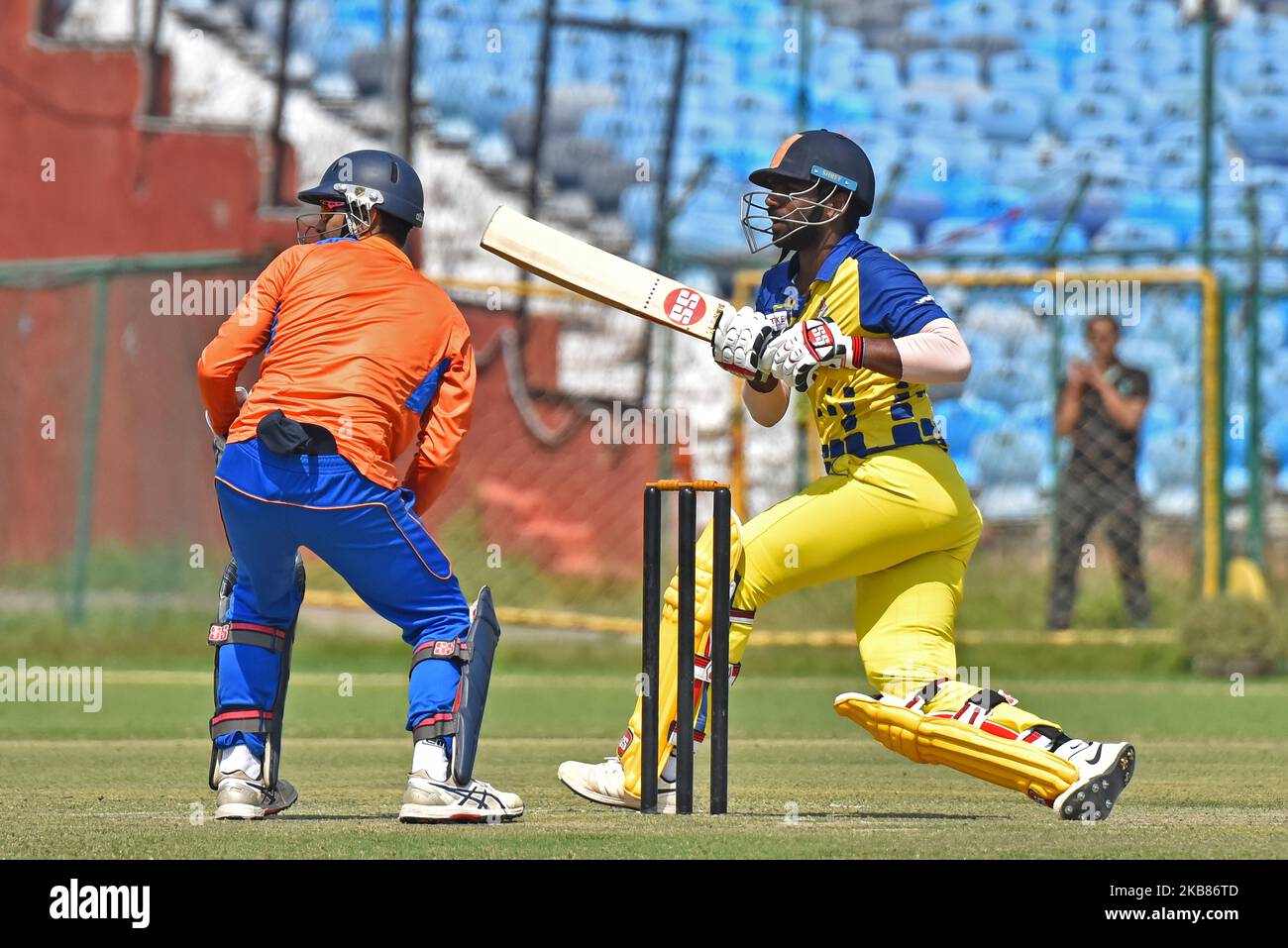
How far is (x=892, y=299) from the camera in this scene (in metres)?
5.62

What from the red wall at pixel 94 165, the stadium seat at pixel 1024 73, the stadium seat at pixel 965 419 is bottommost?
the stadium seat at pixel 965 419

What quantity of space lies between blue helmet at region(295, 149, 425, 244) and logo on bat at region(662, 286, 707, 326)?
2.46 feet

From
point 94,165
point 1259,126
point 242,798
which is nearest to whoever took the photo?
point 242,798

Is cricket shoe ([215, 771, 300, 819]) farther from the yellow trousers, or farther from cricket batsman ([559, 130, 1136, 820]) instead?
the yellow trousers

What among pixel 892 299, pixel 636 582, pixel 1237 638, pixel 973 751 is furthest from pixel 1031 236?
pixel 973 751

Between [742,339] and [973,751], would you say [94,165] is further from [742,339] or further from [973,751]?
[973,751]

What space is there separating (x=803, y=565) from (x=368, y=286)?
1.42 metres

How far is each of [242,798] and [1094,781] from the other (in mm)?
2242

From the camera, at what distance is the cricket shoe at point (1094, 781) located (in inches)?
211

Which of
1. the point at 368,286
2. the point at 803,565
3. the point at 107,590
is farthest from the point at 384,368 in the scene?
the point at 107,590

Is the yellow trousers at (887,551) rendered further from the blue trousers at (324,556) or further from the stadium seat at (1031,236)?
the stadium seat at (1031,236)

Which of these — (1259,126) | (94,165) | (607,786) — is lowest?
(607,786)

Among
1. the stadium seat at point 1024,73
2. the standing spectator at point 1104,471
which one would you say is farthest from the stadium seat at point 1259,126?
the standing spectator at point 1104,471

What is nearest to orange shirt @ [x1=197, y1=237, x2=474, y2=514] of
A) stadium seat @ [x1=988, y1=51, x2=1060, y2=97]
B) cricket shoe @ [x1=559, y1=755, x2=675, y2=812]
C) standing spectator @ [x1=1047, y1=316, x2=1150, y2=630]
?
cricket shoe @ [x1=559, y1=755, x2=675, y2=812]
